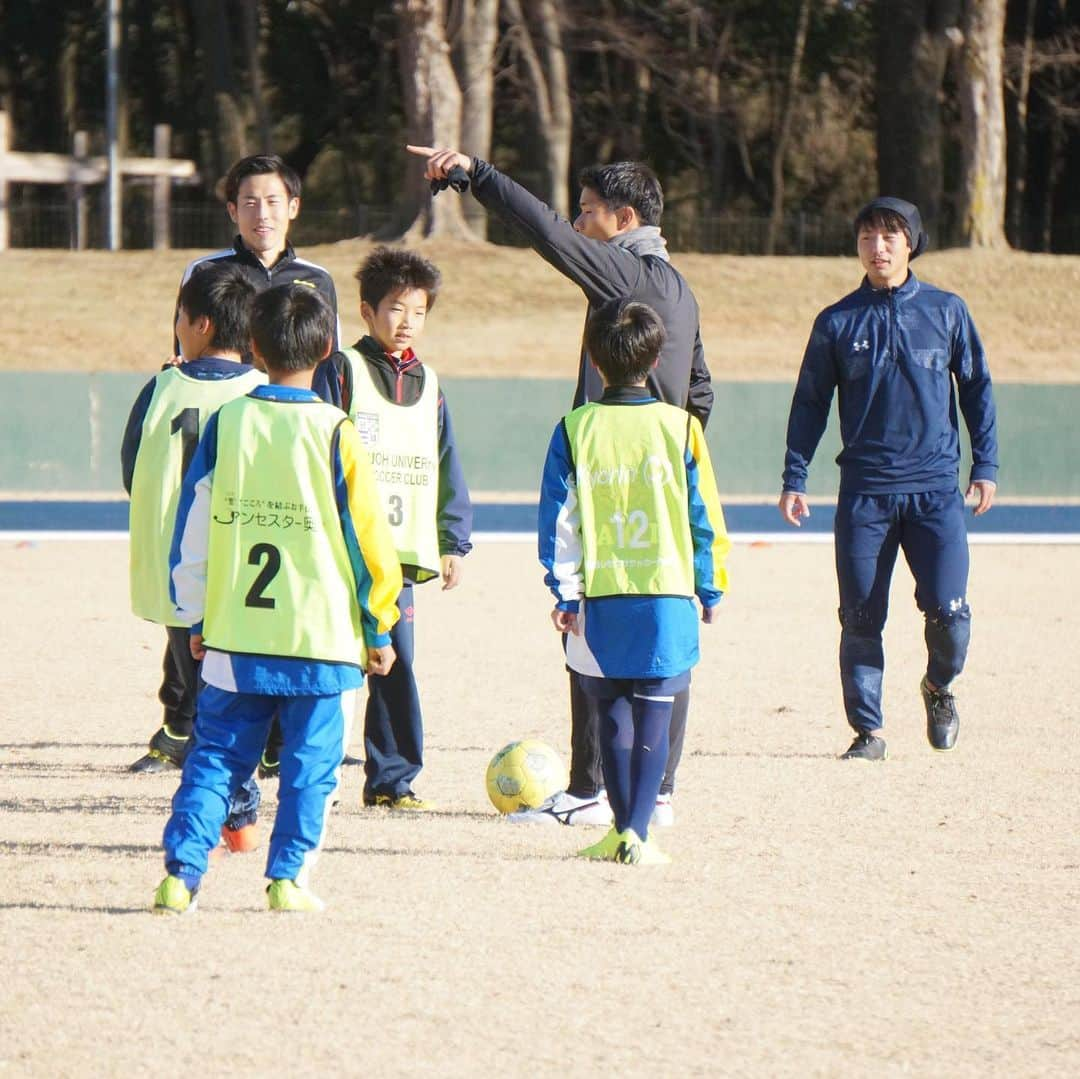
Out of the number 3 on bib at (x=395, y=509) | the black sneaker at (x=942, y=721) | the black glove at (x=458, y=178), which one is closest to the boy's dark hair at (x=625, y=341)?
the black glove at (x=458, y=178)

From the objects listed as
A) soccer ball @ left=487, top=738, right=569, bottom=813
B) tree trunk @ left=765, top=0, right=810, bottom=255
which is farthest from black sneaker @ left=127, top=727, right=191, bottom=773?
tree trunk @ left=765, top=0, right=810, bottom=255

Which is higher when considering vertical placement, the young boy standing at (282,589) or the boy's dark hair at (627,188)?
the boy's dark hair at (627,188)

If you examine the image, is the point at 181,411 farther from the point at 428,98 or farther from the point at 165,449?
the point at 428,98

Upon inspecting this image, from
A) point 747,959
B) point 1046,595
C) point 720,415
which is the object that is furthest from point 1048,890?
point 720,415

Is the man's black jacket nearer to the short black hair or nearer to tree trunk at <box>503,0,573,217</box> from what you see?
the short black hair

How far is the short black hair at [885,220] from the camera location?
639 centimetres

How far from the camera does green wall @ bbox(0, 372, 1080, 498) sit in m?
17.7

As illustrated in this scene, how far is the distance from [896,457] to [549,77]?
28011 millimetres

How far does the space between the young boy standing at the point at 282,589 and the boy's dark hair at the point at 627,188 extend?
1.31m

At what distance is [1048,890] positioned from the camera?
4738mm

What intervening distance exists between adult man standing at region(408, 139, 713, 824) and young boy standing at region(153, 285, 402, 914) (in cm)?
91

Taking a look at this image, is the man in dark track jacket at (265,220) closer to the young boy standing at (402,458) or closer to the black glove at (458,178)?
the young boy standing at (402,458)

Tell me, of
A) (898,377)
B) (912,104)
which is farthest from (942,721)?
(912,104)

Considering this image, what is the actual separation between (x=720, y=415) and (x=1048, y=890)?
14342 mm
